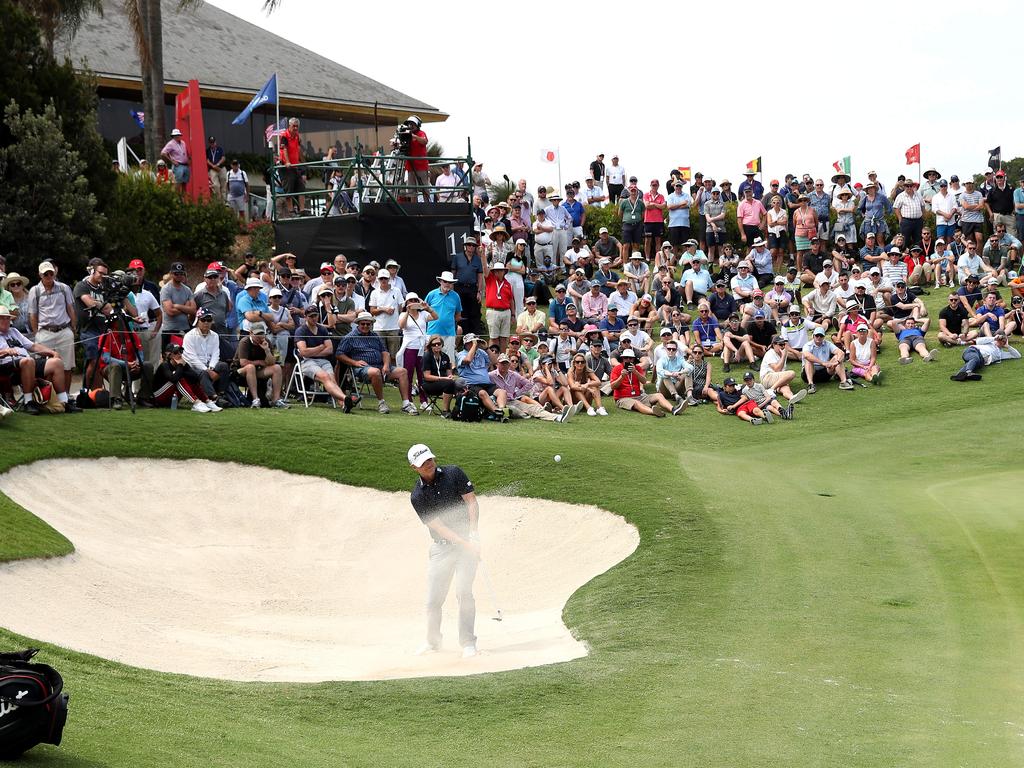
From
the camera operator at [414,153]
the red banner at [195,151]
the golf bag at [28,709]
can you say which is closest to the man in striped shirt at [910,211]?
the camera operator at [414,153]

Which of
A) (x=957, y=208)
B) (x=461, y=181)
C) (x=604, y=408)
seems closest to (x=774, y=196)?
(x=957, y=208)

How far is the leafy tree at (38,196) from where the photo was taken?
976 inches

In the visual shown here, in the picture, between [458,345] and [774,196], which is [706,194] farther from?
[458,345]

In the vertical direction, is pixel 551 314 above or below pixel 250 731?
above

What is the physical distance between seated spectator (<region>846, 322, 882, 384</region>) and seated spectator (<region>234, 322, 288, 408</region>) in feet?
37.2

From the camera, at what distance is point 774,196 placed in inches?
1291

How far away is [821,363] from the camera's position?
984 inches

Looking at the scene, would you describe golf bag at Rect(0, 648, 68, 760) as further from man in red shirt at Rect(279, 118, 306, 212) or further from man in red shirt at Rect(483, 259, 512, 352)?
man in red shirt at Rect(279, 118, 306, 212)

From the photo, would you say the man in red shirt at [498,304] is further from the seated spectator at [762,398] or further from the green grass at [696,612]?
the seated spectator at [762,398]

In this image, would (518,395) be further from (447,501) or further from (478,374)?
(447,501)

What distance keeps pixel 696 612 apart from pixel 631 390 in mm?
11700

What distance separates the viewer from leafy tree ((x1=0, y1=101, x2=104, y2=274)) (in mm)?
24781

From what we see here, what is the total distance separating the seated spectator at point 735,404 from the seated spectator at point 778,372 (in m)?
0.77

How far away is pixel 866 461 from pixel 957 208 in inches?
578
